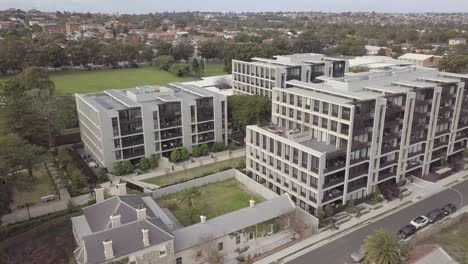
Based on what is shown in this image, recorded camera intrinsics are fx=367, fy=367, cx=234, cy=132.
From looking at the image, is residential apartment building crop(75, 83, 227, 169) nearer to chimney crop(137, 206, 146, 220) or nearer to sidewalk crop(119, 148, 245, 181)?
sidewalk crop(119, 148, 245, 181)

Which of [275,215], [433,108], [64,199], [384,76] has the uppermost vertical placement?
[384,76]

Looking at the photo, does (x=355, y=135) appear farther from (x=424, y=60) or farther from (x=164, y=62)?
(x=164, y=62)

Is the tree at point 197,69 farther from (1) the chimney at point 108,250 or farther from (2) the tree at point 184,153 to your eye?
(1) the chimney at point 108,250

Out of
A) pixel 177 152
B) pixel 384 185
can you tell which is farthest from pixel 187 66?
pixel 384 185

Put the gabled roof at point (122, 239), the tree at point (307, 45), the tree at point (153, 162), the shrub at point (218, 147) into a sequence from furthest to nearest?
the tree at point (307, 45), the shrub at point (218, 147), the tree at point (153, 162), the gabled roof at point (122, 239)

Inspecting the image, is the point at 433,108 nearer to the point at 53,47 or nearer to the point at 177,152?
the point at 177,152

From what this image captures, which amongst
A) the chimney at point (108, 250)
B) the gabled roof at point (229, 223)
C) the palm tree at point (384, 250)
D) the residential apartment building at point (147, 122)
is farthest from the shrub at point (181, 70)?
the palm tree at point (384, 250)
